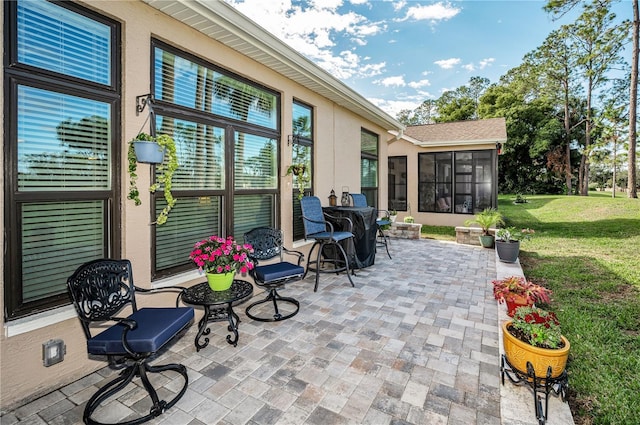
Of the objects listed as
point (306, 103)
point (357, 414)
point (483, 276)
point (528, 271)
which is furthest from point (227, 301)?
point (528, 271)

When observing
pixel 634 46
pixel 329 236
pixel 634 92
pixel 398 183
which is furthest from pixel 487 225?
pixel 634 46

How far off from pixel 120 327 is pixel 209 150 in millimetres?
1975

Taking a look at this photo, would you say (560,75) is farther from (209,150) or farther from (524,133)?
(209,150)

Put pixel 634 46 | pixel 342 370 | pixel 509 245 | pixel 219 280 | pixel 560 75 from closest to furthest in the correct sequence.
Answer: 1. pixel 342 370
2. pixel 219 280
3. pixel 509 245
4. pixel 634 46
5. pixel 560 75

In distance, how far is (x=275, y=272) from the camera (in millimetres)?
3117

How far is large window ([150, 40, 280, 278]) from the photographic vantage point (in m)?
2.91

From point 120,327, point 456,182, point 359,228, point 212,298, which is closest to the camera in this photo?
point 120,327

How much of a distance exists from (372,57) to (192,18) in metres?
8.23

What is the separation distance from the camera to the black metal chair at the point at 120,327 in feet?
5.86

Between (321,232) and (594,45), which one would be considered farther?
(594,45)

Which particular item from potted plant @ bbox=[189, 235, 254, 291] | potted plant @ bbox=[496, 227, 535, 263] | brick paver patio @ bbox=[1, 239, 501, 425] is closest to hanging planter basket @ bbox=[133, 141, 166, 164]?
potted plant @ bbox=[189, 235, 254, 291]

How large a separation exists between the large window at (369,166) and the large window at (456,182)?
130 inches

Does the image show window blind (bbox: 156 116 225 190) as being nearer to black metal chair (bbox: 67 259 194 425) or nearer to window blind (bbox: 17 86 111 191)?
window blind (bbox: 17 86 111 191)

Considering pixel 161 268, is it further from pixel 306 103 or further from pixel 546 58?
pixel 546 58
